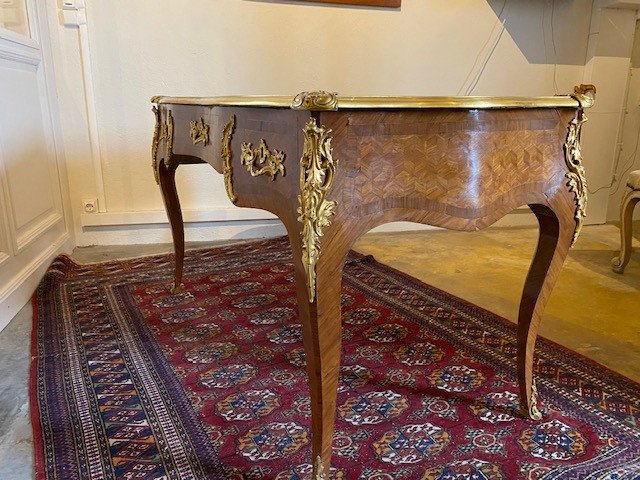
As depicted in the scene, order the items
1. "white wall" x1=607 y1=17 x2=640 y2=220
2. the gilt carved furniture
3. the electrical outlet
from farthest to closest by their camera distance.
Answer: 1. "white wall" x1=607 y1=17 x2=640 y2=220
2. the electrical outlet
3. the gilt carved furniture

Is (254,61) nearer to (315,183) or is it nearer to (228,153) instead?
(228,153)

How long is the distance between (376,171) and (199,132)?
2.44 feet

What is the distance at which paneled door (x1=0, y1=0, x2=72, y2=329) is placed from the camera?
1.95 meters

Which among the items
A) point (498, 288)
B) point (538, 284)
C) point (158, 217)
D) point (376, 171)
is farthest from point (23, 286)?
point (498, 288)

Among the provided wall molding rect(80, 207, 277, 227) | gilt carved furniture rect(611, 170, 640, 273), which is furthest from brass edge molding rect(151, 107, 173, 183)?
gilt carved furniture rect(611, 170, 640, 273)

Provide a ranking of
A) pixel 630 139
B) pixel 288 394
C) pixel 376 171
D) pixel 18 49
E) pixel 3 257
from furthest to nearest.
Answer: pixel 630 139 < pixel 18 49 < pixel 3 257 < pixel 288 394 < pixel 376 171

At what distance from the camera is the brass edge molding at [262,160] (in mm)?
943

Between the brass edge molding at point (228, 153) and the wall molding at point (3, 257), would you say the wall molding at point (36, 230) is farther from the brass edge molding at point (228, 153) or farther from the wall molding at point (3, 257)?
the brass edge molding at point (228, 153)

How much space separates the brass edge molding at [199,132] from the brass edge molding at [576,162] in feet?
2.93

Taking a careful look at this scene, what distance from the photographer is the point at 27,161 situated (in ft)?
7.23

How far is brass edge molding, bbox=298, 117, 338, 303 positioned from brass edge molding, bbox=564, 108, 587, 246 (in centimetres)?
57

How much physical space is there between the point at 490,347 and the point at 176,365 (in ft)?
3.26

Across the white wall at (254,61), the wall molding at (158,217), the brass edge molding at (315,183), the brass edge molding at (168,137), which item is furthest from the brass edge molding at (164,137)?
the brass edge molding at (315,183)

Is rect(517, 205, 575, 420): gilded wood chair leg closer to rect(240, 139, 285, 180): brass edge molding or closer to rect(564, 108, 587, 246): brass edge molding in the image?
rect(564, 108, 587, 246): brass edge molding
